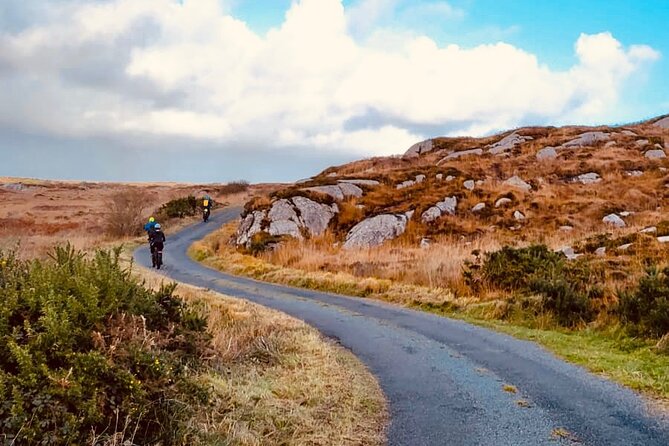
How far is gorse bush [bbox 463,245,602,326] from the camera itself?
12.2 metres

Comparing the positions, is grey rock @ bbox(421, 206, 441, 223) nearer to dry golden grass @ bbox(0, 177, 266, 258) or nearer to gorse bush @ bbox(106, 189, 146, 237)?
dry golden grass @ bbox(0, 177, 266, 258)

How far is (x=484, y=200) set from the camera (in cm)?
3084

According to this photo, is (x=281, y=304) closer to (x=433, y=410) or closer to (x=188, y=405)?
(x=433, y=410)

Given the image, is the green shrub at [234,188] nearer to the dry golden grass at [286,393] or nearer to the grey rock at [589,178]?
the grey rock at [589,178]

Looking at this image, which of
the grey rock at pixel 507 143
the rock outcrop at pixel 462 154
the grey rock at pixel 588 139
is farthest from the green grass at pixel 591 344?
the grey rock at pixel 588 139

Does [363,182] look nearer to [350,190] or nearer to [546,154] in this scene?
[350,190]

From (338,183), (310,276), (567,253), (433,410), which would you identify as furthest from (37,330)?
(338,183)

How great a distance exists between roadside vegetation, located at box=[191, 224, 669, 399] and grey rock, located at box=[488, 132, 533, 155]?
26869mm

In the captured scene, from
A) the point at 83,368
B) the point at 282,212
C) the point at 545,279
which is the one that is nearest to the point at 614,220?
the point at 545,279

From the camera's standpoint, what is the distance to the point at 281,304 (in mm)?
15430

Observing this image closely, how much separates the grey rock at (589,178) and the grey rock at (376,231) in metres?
13.6

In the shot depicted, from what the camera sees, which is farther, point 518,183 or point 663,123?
point 663,123

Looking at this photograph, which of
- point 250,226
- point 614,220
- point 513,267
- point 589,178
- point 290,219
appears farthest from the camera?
point 589,178

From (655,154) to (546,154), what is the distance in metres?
7.25
